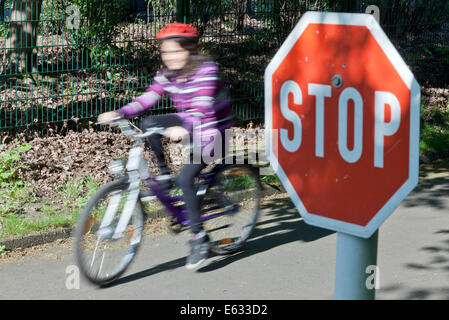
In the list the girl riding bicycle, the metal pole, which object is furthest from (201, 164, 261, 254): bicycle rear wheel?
the metal pole

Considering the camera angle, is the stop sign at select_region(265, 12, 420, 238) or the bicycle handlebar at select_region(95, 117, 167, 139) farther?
the bicycle handlebar at select_region(95, 117, 167, 139)

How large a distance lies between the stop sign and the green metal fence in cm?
624

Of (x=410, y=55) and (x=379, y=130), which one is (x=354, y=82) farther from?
(x=410, y=55)

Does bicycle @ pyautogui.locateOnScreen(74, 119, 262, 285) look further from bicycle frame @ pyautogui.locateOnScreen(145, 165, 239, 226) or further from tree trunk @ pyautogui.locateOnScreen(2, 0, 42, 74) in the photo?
tree trunk @ pyautogui.locateOnScreen(2, 0, 42, 74)

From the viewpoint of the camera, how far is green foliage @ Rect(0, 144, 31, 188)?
722cm

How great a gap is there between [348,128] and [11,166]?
20.1 ft

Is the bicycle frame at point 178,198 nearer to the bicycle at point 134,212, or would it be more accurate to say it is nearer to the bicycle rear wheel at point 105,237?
the bicycle at point 134,212

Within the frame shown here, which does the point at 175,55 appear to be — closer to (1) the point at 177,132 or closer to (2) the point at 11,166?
(1) the point at 177,132

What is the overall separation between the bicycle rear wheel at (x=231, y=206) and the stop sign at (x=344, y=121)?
3.53 meters

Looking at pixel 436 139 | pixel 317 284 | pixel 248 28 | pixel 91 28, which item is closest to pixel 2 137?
pixel 91 28

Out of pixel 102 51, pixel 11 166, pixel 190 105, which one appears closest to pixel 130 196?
pixel 190 105

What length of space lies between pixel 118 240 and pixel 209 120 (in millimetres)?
1139

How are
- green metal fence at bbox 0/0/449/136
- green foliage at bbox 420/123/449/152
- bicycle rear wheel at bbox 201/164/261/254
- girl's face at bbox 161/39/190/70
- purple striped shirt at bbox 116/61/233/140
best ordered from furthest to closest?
green foliage at bbox 420/123/449/152, green metal fence at bbox 0/0/449/136, bicycle rear wheel at bbox 201/164/261/254, girl's face at bbox 161/39/190/70, purple striped shirt at bbox 116/61/233/140

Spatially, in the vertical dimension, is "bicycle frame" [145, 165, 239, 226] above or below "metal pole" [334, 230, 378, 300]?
below
